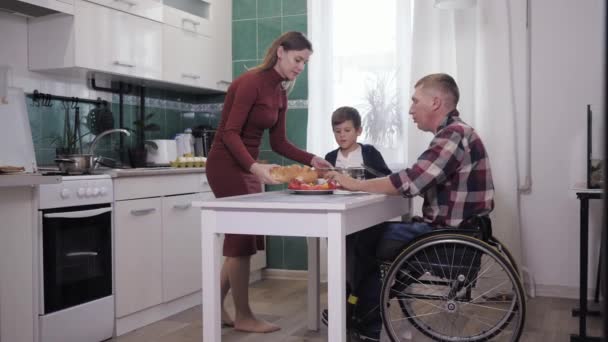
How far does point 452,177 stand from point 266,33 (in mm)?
2590

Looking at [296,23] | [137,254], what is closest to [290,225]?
[137,254]

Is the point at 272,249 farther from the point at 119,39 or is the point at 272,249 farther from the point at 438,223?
the point at 438,223

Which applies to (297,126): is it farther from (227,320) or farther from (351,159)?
(227,320)

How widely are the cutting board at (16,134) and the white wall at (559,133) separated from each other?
2.80 meters

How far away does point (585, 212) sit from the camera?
8.95ft

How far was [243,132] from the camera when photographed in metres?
2.91

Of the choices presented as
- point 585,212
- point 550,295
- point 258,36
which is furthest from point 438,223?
point 258,36

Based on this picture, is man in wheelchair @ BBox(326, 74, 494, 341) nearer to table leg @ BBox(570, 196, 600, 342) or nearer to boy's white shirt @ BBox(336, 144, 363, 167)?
table leg @ BBox(570, 196, 600, 342)

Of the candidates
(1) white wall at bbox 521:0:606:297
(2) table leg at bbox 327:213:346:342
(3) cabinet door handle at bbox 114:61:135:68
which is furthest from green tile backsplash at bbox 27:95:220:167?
(1) white wall at bbox 521:0:606:297

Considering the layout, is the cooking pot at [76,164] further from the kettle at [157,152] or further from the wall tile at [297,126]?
the wall tile at [297,126]

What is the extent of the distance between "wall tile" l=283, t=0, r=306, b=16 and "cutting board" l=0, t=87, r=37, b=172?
2.12 meters

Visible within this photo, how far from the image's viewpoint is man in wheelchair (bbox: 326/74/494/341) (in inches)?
90.2

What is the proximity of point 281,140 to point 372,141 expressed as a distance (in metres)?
1.17

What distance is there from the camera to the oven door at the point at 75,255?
2648 millimetres
